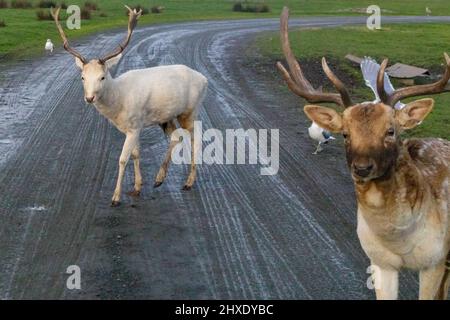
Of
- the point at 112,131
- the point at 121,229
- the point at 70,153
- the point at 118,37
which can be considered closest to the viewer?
the point at 121,229

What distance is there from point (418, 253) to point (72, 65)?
61.0ft

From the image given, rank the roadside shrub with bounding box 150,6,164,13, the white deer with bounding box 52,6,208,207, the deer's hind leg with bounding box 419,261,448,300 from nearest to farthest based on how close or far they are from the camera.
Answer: the deer's hind leg with bounding box 419,261,448,300, the white deer with bounding box 52,6,208,207, the roadside shrub with bounding box 150,6,164,13

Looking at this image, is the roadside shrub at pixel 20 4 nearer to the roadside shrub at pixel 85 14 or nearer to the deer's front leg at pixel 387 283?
the roadside shrub at pixel 85 14

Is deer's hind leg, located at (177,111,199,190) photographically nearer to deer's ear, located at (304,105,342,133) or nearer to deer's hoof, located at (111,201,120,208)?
deer's hoof, located at (111,201,120,208)

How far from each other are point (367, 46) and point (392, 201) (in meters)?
23.8

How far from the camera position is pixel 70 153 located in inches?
512

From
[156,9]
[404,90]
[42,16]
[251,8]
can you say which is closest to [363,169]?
[404,90]

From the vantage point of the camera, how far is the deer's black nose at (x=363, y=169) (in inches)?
223

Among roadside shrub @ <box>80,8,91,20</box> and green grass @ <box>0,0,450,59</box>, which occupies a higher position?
roadside shrub @ <box>80,8,91,20</box>

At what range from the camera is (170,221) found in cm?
980

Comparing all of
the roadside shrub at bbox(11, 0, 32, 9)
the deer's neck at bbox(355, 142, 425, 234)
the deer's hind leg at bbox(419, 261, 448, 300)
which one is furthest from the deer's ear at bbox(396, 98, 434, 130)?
the roadside shrub at bbox(11, 0, 32, 9)

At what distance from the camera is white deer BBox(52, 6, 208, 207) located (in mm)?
10469

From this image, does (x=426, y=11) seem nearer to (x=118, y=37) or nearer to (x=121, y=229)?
(x=118, y=37)

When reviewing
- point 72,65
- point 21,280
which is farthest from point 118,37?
point 21,280
